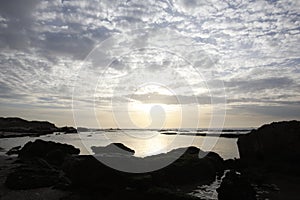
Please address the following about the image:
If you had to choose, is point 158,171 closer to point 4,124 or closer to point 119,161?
point 119,161

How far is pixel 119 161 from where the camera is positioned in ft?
76.9

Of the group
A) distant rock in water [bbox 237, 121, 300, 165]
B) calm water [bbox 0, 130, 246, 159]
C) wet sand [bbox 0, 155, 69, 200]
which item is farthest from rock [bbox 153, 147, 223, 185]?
calm water [bbox 0, 130, 246, 159]

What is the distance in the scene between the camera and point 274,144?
3288cm

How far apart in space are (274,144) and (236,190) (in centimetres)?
1651

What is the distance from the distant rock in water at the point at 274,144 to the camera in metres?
31.3

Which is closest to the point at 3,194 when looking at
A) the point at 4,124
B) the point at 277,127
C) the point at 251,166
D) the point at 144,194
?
the point at 144,194

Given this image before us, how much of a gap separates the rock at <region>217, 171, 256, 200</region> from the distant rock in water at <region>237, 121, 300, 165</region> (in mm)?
14567

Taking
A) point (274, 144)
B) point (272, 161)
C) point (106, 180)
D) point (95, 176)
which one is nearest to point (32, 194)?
point (95, 176)

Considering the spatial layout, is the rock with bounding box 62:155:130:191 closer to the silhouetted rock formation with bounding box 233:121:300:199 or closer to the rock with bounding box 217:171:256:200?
the rock with bounding box 217:171:256:200

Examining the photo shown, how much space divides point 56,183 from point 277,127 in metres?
26.5

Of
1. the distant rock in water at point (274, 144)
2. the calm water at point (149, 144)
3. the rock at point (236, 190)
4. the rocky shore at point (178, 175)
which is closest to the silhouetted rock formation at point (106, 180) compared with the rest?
the rocky shore at point (178, 175)

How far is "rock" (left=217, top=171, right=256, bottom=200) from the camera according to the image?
1891cm

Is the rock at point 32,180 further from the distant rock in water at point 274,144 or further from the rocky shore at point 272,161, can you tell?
the distant rock in water at point 274,144

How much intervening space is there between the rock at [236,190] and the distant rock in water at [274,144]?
14567 mm
